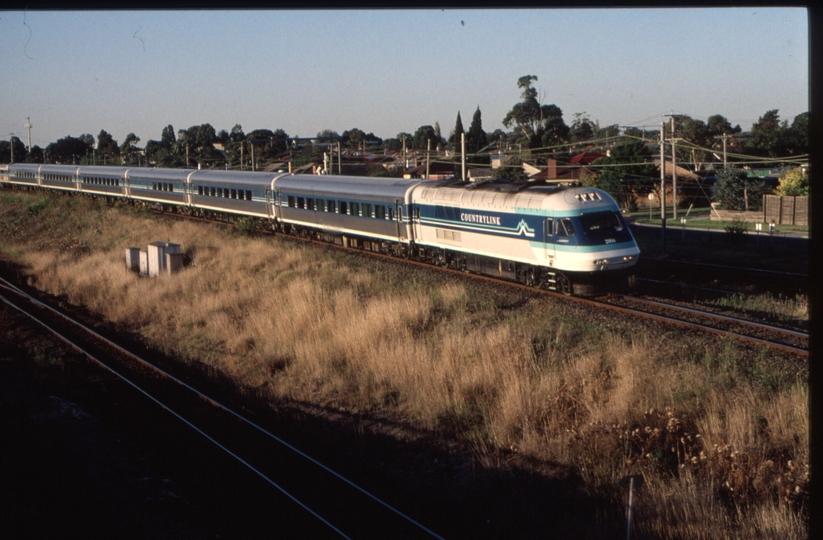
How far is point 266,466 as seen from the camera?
9.18 metres

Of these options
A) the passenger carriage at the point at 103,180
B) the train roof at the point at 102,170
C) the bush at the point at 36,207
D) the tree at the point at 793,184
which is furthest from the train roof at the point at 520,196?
the bush at the point at 36,207

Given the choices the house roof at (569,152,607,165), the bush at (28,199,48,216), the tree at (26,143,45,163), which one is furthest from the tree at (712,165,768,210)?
the tree at (26,143,45,163)

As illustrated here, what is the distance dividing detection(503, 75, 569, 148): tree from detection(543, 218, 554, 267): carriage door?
45.6 m

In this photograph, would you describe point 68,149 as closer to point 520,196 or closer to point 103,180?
point 103,180

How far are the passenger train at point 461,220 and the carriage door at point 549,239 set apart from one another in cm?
2

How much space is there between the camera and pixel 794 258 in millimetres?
24594

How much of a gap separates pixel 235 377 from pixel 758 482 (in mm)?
9543

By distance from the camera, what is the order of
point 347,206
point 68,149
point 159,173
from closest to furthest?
point 347,206 < point 159,173 < point 68,149

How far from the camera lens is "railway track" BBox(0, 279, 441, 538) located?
7520 mm

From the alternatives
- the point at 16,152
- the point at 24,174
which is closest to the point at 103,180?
the point at 24,174

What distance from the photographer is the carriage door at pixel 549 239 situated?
17.0 m

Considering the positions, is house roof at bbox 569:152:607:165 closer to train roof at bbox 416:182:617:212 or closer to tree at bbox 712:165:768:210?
tree at bbox 712:165:768:210

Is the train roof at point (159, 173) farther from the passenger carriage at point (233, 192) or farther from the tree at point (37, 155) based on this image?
the tree at point (37, 155)

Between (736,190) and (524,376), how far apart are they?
4418cm
